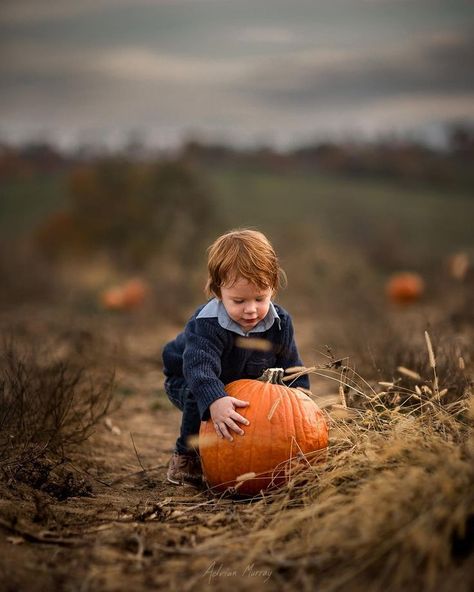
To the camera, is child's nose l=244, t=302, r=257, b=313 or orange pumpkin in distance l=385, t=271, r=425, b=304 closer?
child's nose l=244, t=302, r=257, b=313

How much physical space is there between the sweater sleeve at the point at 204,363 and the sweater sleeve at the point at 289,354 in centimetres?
38

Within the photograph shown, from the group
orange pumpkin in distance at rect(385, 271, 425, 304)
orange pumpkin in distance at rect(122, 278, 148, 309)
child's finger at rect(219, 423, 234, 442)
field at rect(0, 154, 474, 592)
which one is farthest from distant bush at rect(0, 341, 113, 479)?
orange pumpkin in distance at rect(385, 271, 425, 304)

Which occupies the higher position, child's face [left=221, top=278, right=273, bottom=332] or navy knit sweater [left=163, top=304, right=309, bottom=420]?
child's face [left=221, top=278, right=273, bottom=332]

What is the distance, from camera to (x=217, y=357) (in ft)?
9.90

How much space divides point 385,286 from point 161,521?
9989 mm

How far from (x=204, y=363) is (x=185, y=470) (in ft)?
2.33

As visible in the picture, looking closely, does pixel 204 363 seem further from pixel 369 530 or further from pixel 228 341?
pixel 369 530

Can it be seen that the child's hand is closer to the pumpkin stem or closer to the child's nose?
the pumpkin stem

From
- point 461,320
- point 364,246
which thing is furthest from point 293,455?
point 364,246

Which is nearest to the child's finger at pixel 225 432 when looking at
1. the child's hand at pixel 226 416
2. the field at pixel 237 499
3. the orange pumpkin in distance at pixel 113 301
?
the child's hand at pixel 226 416

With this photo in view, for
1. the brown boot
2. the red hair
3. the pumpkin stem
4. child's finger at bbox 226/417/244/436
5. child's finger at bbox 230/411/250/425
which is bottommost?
the brown boot

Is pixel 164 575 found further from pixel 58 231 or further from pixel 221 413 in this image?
pixel 58 231

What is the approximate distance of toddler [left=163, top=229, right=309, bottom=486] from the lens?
9.42 feet

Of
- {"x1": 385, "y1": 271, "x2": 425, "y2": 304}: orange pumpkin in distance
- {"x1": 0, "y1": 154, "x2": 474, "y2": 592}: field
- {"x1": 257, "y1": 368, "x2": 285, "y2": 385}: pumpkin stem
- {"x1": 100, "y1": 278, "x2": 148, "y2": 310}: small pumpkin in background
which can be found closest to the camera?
{"x1": 0, "y1": 154, "x2": 474, "y2": 592}: field
